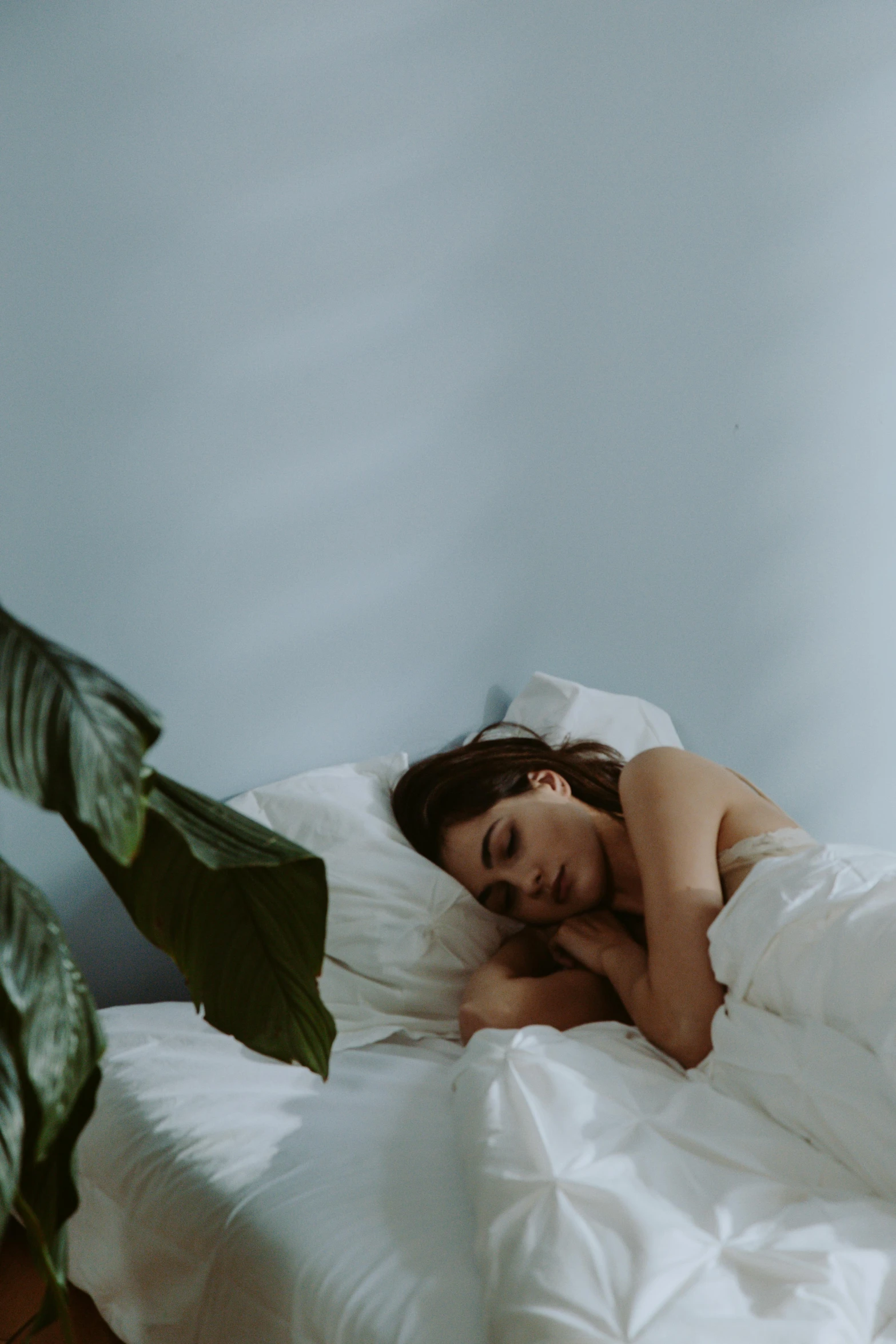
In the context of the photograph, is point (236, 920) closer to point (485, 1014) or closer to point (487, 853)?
point (485, 1014)

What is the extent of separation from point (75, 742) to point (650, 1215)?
1.78ft

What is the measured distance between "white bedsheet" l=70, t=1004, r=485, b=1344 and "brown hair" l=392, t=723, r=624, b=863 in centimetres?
33

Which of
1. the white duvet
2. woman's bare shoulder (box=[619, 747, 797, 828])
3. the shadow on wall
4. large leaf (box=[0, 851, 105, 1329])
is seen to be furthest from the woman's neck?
large leaf (box=[0, 851, 105, 1329])

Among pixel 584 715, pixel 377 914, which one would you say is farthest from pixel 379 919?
pixel 584 715

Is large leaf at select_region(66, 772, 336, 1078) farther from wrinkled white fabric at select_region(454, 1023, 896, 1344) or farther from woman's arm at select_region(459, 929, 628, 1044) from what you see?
woman's arm at select_region(459, 929, 628, 1044)

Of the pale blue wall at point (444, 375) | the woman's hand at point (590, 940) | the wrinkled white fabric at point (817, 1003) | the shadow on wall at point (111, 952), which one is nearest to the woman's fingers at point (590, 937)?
the woman's hand at point (590, 940)

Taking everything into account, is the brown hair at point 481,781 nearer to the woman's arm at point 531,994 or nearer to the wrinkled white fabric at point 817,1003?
the woman's arm at point 531,994

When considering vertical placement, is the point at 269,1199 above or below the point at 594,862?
below

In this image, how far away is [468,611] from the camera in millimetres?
1758

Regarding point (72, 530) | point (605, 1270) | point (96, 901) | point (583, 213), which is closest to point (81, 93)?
point (72, 530)

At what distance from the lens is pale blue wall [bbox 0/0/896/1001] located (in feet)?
4.39

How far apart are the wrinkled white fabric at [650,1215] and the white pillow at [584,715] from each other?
0.71m

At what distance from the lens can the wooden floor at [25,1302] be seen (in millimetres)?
1170

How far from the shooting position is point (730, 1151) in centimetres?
92
